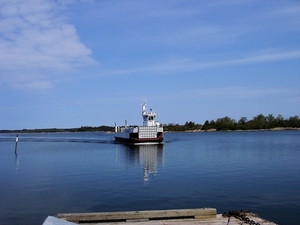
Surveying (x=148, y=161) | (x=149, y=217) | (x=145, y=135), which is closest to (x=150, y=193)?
(x=149, y=217)

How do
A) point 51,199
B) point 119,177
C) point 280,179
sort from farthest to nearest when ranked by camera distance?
point 119,177
point 280,179
point 51,199

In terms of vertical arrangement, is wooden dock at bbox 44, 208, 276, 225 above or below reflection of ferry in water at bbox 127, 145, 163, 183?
above

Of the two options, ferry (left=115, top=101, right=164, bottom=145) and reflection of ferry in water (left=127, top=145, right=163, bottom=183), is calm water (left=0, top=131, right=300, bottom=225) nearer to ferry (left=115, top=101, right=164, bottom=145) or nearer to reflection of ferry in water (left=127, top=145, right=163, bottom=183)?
reflection of ferry in water (left=127, top=145, right=163, bottom=183)

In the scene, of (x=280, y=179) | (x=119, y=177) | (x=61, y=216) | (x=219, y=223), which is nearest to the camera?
(x=219, y=223)

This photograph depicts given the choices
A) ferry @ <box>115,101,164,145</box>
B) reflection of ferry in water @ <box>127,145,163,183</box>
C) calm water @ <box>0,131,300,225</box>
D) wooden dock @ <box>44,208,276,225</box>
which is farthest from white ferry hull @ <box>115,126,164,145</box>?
wooden dock @ <box>44,208,276,225</box>

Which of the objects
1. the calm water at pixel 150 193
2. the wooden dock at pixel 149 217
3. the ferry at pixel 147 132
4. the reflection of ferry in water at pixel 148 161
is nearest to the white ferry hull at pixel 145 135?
the ferry at pixel 147 132

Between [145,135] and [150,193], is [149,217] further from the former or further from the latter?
[145,135]

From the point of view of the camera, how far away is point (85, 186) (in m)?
22.6

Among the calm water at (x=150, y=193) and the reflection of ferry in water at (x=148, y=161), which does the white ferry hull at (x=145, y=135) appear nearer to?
the reflection of ferry in water at (x=148, y=161)

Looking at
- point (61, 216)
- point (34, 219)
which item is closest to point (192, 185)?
point (34, 219)

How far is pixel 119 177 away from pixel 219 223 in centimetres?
1663

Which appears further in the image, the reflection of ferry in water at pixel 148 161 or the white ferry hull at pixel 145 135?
the white ferry hull at pixel 145 135

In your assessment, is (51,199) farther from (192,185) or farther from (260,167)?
(260,167)

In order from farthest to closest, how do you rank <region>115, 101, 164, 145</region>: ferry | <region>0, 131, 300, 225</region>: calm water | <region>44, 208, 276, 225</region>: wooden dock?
1. <region>115, 101, 164, 145</region>: ferry
2. <region>0, 131, 300, 225</region>: calm water
3. <region>44, 208, 276, 225</region>: wooden dock
